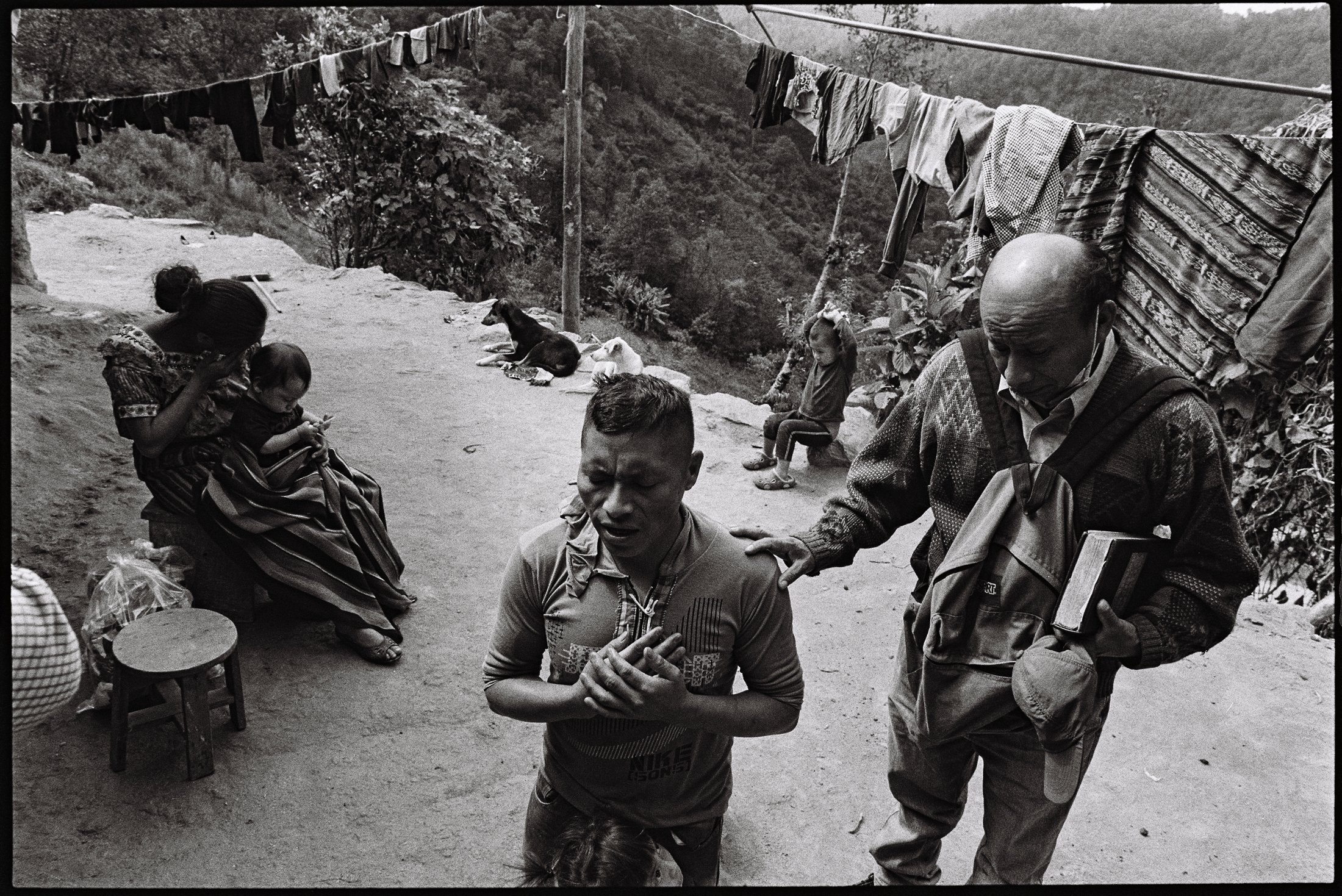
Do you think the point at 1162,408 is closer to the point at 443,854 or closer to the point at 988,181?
the point at 443,854

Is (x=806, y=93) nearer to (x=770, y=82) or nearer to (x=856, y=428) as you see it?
(x=770, y=82)

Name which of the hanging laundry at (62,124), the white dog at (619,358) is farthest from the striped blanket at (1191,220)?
the hanging laundry at (62,124)

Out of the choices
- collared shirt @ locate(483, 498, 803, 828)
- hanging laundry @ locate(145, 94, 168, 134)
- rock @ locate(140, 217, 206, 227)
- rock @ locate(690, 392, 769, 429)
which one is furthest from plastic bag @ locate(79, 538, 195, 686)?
rock @ locate(140, 217, 206, 227)

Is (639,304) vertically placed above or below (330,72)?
below

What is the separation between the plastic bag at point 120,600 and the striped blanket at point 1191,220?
4140 mm

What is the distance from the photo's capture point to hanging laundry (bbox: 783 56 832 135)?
543cm

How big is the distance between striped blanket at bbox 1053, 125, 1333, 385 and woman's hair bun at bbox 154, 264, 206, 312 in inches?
145

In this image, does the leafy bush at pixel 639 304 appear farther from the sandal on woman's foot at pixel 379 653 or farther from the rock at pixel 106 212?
the sandal on woman's foot at pixel 379 653

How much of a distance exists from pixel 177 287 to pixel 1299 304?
4203 millimetres

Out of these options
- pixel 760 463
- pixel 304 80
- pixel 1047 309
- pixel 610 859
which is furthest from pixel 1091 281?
pixel 304 80

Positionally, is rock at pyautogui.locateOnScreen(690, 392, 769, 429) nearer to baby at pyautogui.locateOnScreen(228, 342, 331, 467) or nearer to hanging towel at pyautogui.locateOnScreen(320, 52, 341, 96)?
hanging towel at pyautogui.locateOnScreen(320, 52, 341, 96)

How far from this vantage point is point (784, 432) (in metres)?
6.11

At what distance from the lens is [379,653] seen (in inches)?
142

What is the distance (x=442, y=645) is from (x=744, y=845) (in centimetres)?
173
